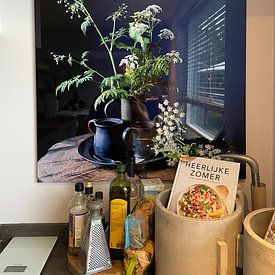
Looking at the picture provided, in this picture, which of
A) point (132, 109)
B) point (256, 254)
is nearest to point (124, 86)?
point (132, 109)

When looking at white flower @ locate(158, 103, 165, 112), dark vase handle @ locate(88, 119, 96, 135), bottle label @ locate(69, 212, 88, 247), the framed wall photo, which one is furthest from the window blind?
bottle label @ locate(69, 212, 88, 247)

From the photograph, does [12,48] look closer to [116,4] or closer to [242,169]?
[116,4]

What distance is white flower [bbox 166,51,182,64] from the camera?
1.31 m

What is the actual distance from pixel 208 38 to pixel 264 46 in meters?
0.22

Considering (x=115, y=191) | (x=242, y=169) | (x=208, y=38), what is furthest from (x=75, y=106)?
(x=242, y=169)

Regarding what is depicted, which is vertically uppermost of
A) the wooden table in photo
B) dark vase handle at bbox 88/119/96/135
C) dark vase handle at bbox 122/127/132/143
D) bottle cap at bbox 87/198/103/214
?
dark vase handle at bbox 88/119/96/135

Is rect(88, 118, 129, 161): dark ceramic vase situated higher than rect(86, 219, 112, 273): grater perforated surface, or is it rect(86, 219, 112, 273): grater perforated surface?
rect(88, 118, 129, 161): dark ceramic vase

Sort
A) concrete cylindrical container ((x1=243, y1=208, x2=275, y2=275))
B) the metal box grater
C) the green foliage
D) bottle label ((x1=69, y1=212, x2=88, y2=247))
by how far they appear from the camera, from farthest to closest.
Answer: the green foliage < bottle label ((x1=69, y1=212, x2=88, y2=247)) < the metal box grater < concrete cylindrical container ((x1=243, y1=208, x2=275, y2=275))

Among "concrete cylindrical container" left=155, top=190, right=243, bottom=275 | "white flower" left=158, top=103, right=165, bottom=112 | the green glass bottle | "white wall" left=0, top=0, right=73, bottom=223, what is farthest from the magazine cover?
"white wall" left=0, top=0, right=73, bottom=223

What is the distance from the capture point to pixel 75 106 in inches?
51.9

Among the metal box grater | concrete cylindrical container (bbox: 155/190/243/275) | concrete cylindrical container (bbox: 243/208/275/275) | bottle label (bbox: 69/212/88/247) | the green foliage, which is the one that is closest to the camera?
concrete cylindrical container (bbox: 243/208/275/275)

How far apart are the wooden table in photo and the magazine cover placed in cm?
27

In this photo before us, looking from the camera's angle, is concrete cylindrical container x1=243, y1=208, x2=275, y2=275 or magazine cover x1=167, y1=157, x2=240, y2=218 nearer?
concrete cylindrical container x1=243, y1=208, x2=275, y2=275

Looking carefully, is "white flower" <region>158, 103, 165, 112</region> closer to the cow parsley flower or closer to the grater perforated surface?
the cow parsley flower
